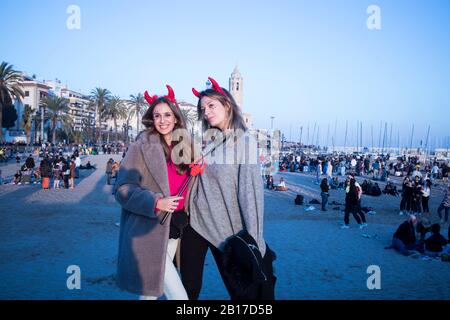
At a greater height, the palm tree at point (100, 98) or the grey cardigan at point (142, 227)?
the palm tree at point (100, 98)

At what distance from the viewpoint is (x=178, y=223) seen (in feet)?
8.79

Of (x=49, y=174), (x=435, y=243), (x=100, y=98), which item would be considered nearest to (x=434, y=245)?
(x=435, y=243)

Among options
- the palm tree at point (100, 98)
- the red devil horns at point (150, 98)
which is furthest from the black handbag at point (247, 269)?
the palm tree at point (100, 98)

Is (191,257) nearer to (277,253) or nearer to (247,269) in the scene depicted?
(247,269)

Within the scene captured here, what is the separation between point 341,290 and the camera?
580 cm

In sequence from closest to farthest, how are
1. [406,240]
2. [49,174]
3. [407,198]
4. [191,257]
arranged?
[191,257]
[406,240]
[407,198]
[49,174]

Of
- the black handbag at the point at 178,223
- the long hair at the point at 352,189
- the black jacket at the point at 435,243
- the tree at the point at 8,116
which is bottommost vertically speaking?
the black jacket at the point at 435,243

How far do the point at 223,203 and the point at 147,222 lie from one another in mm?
550

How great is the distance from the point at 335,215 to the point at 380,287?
7.59m

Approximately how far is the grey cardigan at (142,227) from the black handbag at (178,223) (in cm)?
10

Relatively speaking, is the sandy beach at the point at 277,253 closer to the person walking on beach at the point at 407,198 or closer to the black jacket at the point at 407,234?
the black jacket at the point at 407,234

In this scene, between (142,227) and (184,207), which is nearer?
(142,227)

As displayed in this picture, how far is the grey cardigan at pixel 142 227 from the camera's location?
101 inches
